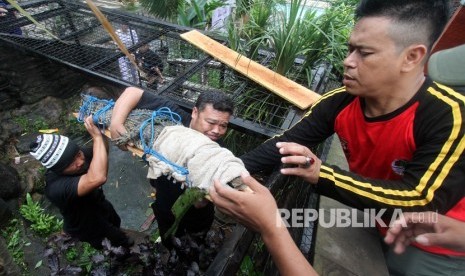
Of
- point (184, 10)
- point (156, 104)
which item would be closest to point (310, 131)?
point (156, 104)

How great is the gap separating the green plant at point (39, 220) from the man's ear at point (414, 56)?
4398mm

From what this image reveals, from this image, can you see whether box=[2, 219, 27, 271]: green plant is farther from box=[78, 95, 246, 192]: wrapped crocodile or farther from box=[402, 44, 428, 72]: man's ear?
box=[402, 44, 428, 72]: man's ear

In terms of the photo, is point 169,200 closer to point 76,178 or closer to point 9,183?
point 76,178

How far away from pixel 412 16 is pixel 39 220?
470cm

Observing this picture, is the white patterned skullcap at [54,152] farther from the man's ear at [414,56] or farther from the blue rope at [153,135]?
the man's ear at [414,56]

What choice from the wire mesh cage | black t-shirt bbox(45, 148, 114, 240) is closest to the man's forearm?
the wire mesh cage

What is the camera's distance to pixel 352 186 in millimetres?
1592

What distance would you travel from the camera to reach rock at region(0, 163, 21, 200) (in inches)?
152

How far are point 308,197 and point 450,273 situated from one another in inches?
40.1

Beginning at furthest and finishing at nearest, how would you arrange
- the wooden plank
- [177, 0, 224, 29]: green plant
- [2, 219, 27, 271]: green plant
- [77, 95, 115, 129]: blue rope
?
1. [177, 0, 224, 29]: green plant
2. [2, 219, 27, 271]: green plant
3. the wooden plank
4. [77, 95, 115, 129]: blue rope

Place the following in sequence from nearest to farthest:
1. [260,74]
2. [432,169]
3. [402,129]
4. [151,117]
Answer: [432,169], [402,129], [151,117], [260,74]

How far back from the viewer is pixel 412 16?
1383 millimetres

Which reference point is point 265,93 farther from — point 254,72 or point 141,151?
point 141,151

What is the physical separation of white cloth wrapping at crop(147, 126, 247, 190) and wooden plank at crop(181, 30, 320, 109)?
4.56ft
